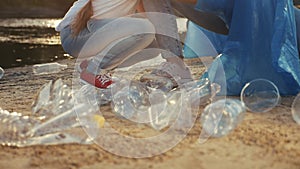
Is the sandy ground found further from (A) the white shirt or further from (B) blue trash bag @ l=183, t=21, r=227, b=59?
(B) blue trash bag @ l=183, t=21, r=227, b=59

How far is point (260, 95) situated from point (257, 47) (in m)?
0.33

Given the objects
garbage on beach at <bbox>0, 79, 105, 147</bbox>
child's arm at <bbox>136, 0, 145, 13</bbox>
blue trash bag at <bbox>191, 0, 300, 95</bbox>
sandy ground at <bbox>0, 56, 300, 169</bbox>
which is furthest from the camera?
child's arm at <bbox>136, 0, 145, 13</bbox>

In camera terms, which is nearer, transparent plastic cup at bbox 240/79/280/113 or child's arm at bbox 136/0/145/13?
transparent plastic cup at bbox 240/79/280/113

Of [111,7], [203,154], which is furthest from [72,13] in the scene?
[203,154]

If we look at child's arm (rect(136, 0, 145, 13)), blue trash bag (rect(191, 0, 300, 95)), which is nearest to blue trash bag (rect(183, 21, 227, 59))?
blue trash bag (rect(191, 0, 300, 95))

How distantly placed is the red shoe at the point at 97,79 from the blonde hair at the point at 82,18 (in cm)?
29

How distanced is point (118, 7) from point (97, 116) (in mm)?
944

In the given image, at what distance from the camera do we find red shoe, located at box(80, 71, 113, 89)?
2730 millimetres

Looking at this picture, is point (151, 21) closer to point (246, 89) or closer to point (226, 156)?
point (246, 89)

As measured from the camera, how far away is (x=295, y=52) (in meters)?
2.82

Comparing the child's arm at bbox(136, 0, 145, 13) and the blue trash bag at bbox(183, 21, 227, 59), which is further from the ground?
the child's arm at bbox(136, 0, 145, 13)

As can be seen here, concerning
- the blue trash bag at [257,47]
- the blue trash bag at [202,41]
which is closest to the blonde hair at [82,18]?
the blue trash bag at [257,47]

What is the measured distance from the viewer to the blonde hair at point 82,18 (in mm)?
2893

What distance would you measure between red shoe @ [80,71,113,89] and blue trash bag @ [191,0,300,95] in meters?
0.59
